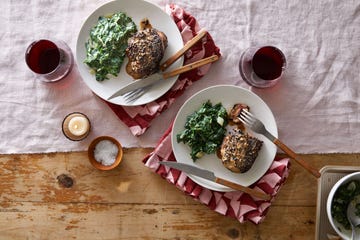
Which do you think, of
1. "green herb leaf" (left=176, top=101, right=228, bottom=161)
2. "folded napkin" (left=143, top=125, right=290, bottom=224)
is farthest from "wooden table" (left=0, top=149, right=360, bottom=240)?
"green herb leaf" (left=176, top=101, right=228, bottom=161)

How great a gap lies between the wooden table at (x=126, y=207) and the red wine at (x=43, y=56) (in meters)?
0.34

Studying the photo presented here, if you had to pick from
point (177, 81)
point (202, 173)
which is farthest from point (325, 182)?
point (177, 81)

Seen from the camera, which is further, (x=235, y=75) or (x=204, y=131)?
(x=235, y=75)

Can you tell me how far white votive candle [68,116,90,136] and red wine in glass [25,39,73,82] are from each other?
0.18 metres

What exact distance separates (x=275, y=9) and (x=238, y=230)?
2.88 ft

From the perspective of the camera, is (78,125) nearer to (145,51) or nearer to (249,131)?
(145,51)

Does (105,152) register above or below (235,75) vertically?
below

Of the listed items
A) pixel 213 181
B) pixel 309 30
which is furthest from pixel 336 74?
pixel 213 181

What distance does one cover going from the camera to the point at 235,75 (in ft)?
5.95

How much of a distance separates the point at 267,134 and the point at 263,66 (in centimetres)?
27

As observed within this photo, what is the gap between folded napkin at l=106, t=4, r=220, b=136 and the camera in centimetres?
177

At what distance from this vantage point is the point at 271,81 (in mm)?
1724

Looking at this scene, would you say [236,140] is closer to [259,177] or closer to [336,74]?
[259,177]

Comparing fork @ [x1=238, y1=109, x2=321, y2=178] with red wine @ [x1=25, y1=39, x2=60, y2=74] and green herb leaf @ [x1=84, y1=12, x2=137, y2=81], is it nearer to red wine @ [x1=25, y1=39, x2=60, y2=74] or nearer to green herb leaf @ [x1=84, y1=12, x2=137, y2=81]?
green herb leaf @ [x1=84, y1=12, x2=137, y2=81]
